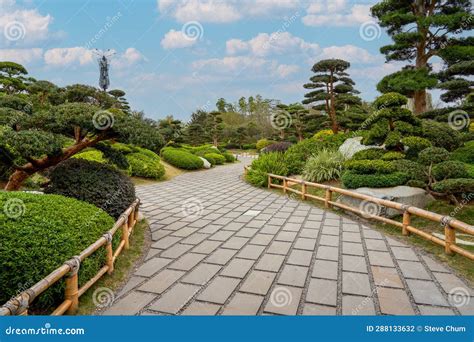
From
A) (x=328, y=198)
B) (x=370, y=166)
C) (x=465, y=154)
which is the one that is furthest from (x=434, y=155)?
(x=465, y=154)

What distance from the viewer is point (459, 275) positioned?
3459mm

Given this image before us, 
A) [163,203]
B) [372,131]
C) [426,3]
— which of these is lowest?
[163,203]

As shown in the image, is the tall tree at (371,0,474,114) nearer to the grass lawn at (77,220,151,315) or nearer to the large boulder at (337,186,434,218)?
the large boulder at (337,186,434,218)

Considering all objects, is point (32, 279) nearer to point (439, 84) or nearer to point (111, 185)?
point (111, 185)

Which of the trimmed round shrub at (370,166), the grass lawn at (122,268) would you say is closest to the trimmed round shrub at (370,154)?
the trimmed round shrub at (370,166)

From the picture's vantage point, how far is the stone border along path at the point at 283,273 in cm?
282

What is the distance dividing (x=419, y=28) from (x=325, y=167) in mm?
5778

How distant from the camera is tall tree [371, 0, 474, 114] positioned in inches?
364

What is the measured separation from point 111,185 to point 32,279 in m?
2.44

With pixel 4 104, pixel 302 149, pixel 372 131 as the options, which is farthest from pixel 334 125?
pixel 4 104

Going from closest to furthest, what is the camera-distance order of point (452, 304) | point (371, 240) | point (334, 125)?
1. point (452, 304)
2. point (371, 240)
3. point (334, 125)

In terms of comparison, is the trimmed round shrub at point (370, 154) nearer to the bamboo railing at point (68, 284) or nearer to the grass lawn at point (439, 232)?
the grass lawn at point (439, 232)

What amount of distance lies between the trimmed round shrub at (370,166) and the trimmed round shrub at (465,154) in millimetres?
2505

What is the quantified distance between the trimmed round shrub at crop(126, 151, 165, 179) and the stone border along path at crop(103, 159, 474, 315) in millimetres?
6190
